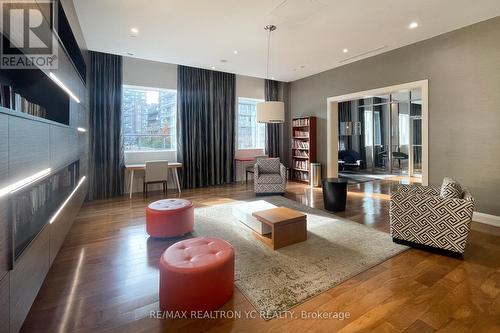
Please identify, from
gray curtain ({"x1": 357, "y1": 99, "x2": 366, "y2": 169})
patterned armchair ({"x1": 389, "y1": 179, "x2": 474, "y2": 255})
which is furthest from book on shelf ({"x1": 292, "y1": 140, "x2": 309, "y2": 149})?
patterned armchair ({"x1": 389, "y1": 179, "x2": 474, "y2": 255})

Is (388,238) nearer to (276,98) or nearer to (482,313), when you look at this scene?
Result: (482,313)

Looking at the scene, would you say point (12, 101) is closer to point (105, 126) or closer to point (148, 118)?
point (105, 126)

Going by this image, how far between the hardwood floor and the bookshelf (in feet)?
13.8

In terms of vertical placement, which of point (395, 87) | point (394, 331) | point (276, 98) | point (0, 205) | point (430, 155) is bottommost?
point (394, 331)

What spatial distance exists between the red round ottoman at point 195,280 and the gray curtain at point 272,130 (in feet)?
19.5

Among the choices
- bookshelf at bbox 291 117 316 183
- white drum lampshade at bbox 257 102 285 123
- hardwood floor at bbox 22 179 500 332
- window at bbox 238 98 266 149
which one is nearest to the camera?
hardwood floor at bbox 22 179 500 332

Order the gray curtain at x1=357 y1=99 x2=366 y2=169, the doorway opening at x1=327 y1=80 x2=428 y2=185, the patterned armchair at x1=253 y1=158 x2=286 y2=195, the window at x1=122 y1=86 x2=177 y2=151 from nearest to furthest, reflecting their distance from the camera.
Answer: the patterned armchair at x1=253 y1=158 x2=286 y2=195 < the window at x1=122 y1=86 x2=177 y2=151 < the doorway opening at x1=327 y1=80 x2=428 y2=185 < the gray curtain at x1=357 y1=99 x2=366 y2=169

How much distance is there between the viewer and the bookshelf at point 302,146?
6953mm

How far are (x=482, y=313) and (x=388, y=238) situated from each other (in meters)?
1.31

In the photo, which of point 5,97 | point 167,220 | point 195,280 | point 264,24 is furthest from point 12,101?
point 264,24

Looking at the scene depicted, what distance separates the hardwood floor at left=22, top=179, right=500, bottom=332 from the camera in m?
1.67

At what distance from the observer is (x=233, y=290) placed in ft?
6.68

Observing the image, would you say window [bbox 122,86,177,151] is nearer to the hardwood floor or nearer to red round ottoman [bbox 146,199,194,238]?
the hardwood floor

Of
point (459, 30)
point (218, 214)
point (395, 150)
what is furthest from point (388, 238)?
point (395, 150)
